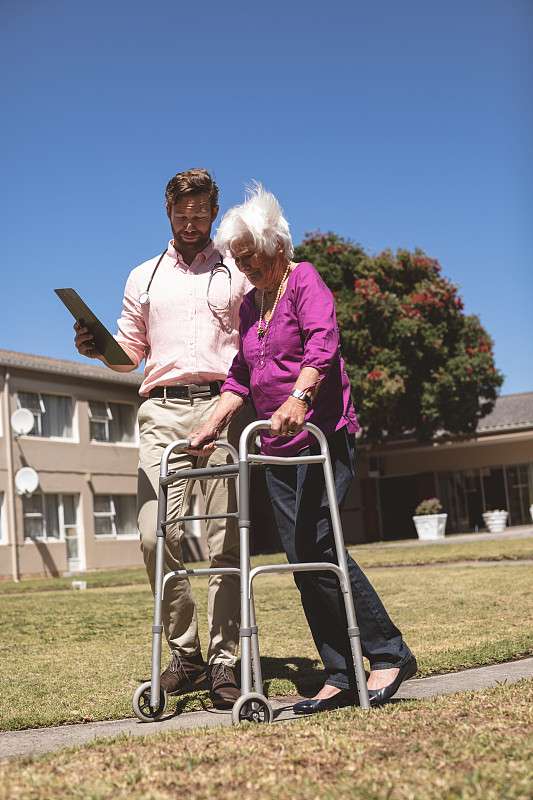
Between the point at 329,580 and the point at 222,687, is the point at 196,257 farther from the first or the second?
the point at 222,687

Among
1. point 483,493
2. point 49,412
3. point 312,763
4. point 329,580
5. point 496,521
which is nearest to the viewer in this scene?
point 312,763

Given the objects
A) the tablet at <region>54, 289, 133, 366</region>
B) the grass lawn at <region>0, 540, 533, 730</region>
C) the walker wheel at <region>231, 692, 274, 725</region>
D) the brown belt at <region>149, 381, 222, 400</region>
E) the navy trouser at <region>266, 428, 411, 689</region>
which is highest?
the tablet at <region>54, 289, 133, 366</region>

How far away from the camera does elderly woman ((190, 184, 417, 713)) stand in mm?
3346

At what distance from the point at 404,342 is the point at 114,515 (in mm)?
10788

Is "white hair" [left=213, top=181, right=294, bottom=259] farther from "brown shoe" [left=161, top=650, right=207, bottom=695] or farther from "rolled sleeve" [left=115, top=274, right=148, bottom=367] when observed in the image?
"brown shoe" [left=161, top=650, right=207, bottom=695]

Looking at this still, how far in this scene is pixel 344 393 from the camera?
3.60 m

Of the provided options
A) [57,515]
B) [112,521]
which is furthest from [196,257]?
[112,521]

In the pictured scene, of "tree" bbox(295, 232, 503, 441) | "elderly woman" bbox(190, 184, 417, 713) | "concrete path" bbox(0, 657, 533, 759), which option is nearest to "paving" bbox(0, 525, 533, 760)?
"concrete path" bbox(0, 657, 533, 759)

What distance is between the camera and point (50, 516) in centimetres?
2522

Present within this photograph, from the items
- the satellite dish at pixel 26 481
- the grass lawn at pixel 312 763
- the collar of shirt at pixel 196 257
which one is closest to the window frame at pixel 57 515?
the satellite dish at pixel 26 481

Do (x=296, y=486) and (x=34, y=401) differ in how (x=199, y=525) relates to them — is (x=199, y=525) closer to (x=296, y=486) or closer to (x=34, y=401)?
(x=34, y=401)

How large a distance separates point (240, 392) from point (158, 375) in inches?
26.3

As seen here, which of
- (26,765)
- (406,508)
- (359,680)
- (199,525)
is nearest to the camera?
(26,765)

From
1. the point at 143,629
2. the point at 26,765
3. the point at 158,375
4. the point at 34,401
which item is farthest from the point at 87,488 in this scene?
the point at 26,765
